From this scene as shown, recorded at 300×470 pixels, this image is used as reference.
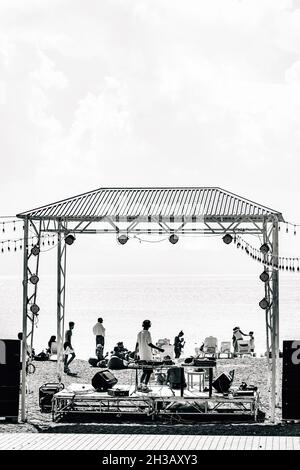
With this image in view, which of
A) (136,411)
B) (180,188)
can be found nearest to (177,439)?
(136,411)

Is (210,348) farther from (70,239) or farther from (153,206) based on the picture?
(153,206)

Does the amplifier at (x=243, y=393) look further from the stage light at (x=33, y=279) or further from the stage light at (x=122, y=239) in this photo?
the stage light at (x=33, y=279)

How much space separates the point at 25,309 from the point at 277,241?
5389 mm

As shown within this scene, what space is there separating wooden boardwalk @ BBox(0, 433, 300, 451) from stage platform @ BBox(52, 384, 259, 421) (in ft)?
7.74

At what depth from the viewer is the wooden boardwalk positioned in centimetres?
1641

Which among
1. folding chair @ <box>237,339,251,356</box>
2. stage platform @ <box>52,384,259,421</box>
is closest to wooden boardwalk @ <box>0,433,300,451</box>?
stage platform @ <box>52,384,259,421</box>

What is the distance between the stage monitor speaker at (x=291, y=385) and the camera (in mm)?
19359

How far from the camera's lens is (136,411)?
2094cm

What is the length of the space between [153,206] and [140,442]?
6.18m

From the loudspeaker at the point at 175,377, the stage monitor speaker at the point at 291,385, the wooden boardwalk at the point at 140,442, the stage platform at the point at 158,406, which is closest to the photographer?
the wooden boardwalk at the point at 140,442

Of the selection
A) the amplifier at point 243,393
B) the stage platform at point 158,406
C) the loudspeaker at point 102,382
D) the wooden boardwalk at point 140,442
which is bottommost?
the wooden boardwalk at point 140,442

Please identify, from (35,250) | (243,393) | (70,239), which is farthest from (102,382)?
(70,239)

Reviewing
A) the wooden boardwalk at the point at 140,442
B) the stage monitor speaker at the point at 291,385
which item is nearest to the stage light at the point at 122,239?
the stage monitor speaker at the point at 291,385

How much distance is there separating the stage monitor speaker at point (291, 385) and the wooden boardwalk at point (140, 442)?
5.62 feet
